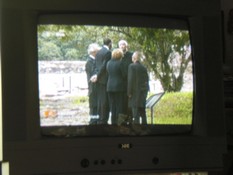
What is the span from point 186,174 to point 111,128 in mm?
360

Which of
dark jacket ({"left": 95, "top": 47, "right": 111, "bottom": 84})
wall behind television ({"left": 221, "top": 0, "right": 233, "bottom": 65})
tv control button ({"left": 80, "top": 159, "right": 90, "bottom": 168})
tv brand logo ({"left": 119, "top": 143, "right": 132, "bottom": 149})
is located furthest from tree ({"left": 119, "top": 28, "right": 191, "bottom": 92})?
wall behind television ({"left": 221, "top": 0, "right": 233, "bottom": 65})

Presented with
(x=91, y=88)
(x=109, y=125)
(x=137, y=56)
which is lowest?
(x=109, y=125)

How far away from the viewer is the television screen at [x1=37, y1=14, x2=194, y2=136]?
138 cm

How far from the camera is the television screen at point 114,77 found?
1.38 m

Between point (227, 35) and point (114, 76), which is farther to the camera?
point (227, 35)

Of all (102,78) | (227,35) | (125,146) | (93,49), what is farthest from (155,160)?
(227,35)

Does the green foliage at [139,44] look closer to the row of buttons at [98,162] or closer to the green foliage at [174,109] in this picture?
the green foliage at [174,109]

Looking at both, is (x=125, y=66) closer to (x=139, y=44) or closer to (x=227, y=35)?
(x=139, y=44)

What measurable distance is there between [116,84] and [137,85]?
→ 0.26ft

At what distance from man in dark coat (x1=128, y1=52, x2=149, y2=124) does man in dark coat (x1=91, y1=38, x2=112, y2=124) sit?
9 centimetres

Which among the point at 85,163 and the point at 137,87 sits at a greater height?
the point at 137,87

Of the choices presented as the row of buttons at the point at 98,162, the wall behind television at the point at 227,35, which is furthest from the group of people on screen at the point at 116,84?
the wall behind television at the point at 227,35

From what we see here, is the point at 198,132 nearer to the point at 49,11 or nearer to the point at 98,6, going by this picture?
the point at 98,6

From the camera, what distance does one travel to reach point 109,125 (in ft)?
4.67
